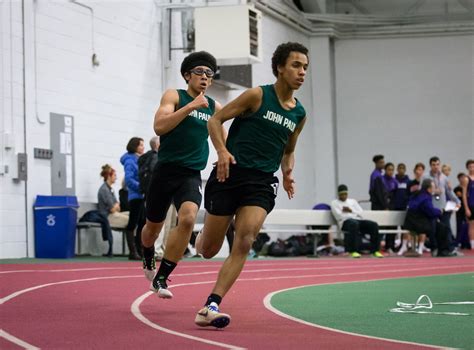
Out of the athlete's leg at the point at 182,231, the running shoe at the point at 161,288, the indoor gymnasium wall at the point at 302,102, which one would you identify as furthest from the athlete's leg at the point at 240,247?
the indoor gymnasium wall at the point at 302,102

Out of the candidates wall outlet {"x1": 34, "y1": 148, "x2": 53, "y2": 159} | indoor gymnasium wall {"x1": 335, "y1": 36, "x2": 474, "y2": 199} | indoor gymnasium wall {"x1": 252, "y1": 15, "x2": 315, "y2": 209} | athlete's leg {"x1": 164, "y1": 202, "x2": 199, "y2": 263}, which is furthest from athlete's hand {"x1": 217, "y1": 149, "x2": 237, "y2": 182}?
indoor gymnasium wall {"x1": 335, "y1": 36, "x2": 474, "y2": 199}

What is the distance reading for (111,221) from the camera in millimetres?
19953

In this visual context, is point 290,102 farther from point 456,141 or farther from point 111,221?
point 456,141

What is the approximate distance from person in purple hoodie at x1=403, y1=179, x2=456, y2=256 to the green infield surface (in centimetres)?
858

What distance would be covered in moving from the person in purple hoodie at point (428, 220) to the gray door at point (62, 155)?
23.9 feet

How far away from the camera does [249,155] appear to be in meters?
8.17

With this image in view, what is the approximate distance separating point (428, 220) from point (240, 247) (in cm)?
1555

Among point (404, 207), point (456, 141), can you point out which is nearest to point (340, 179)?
point (456, 141)

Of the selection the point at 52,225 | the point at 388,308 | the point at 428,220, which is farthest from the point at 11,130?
the point at 388,308

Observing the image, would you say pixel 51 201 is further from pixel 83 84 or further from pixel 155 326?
pixel 155 326

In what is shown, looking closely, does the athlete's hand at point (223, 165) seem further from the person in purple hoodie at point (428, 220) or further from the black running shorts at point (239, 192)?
the person in purple hoodie at point (428, 220)

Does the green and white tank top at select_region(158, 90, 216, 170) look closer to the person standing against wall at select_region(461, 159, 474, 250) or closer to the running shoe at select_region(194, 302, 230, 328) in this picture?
the running shoe at select_region(194, 302, 230, 328)

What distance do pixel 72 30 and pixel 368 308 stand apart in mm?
11510

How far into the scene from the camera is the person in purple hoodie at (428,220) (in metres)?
22.8
